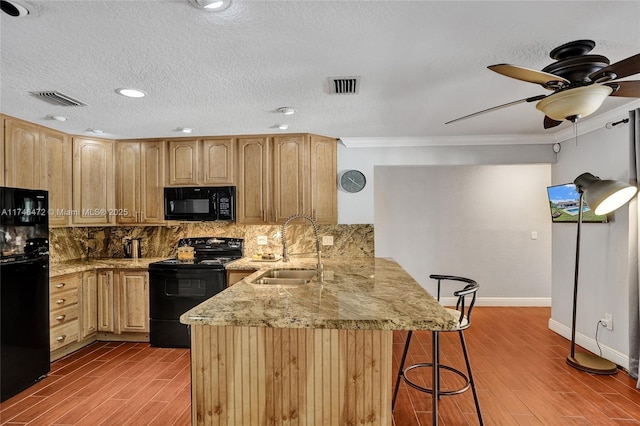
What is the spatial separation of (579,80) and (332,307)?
179cm

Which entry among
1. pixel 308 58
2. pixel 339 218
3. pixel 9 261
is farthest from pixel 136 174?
pixel 308 58

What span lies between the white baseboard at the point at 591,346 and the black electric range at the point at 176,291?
12.4 ft

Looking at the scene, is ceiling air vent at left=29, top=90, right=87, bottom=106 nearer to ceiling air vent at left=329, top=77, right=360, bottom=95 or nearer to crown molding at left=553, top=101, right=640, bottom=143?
ceiling air vent at left=329, top=77, right=360, bottom=95

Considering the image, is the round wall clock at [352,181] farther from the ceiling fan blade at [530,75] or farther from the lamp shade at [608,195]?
the ceiling fan blade at [530,75]

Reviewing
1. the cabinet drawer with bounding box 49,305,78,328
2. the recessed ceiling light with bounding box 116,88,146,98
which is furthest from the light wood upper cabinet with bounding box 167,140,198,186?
the cabinet drawer with bounding box 49,305,78,328

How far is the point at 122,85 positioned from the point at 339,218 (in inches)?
100

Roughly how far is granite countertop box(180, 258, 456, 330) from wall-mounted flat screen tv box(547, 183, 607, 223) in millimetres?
2197

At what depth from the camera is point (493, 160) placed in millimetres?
4172

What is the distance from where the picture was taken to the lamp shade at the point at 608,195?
9.43 ft

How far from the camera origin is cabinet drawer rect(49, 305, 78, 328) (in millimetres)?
3338

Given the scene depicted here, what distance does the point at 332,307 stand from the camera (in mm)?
1890

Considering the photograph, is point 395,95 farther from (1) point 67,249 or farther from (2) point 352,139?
(1) point 67,249

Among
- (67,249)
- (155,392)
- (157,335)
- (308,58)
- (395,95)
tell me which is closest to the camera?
(308,58)

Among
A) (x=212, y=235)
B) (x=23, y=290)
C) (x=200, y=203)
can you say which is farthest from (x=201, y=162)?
(x=23, y=290)
